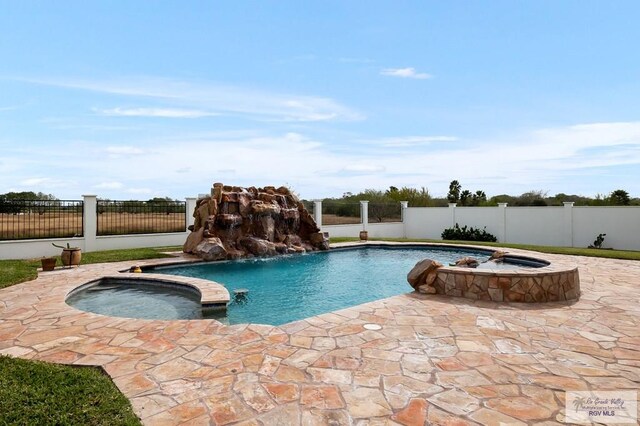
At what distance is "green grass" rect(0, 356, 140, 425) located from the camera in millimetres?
2553

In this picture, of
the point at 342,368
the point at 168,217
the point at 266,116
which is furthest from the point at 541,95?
the point at 168,217

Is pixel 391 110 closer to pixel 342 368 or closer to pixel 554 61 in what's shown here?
pixel 554 61

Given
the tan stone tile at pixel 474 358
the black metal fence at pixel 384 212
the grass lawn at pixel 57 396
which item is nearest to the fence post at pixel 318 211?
the black metal fence at pixel 384 212

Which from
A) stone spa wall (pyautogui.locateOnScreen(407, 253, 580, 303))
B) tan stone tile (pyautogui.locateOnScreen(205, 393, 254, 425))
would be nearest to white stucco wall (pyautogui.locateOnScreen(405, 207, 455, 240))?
stone spa wall (pyautogui.locateOnScreen(407, 253, 580, 303))

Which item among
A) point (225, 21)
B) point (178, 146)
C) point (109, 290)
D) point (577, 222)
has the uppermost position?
point (225, 21)

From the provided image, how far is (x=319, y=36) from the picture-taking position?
1110 cm

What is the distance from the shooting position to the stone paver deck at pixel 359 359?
9.26 feet

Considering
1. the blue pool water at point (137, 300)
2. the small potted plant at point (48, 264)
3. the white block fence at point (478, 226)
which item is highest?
the white block fence at point (478, 226)

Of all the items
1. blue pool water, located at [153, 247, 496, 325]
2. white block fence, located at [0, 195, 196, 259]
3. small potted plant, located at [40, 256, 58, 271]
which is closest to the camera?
blue pool water, located at [153, 247, 496, 325]

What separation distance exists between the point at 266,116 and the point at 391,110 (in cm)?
545

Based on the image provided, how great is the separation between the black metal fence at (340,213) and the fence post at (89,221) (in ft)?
36.1

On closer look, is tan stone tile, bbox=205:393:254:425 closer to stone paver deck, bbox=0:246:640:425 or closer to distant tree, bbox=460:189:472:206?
stone paver deck, bbox=0:246:640:425

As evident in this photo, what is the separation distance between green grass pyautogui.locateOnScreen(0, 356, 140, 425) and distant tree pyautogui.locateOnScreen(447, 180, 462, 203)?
29791mm

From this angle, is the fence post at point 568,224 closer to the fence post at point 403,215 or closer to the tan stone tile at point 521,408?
the fence post at point 403,215
